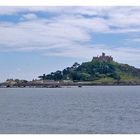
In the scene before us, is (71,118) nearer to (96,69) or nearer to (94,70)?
(96,69)

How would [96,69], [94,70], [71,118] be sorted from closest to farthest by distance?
[71,118], [96,69], [94,70]

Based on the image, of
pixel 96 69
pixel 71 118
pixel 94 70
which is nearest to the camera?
pixel 71 118

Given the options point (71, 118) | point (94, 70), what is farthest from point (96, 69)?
point (71, 118)

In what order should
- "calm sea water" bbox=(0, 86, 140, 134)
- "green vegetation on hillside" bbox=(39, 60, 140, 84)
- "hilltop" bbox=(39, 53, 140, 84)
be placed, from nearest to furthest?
"calm sea water" bbox=(0, 86, 140, 134), "hilltop" bbox=(39, 53, 140, 84), "green vegetation on hillside" bbox=(39, 60, 140, 84)

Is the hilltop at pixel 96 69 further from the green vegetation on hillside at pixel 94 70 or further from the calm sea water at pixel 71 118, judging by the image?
the calm sea water at pixel 71 118

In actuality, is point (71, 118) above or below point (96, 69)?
below

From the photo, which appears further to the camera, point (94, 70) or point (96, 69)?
point (94, 70)

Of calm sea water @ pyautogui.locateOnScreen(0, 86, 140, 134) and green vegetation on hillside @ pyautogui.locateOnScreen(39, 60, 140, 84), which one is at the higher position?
green vegetation on hillside @ pyautogui.locateOnScreen(39, 60, 140, 84)

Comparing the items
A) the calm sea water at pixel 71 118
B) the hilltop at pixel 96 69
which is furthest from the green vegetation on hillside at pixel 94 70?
the calm sea water at pixel 71 118

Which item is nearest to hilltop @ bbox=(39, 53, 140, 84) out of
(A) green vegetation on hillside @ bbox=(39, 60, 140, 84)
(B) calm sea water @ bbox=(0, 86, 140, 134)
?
(A) green vegetation on hillside @ bbox=(39, 60, 140, 84)

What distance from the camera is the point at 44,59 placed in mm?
17938

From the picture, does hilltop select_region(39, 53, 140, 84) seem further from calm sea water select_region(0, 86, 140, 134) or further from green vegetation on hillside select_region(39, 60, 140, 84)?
calm sea water select_region(0, 86, 140, 134)
